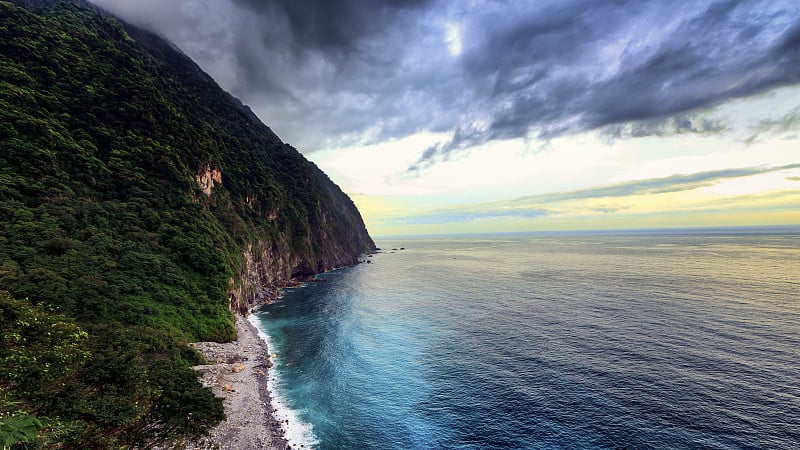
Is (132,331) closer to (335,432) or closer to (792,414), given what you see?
(335,432)

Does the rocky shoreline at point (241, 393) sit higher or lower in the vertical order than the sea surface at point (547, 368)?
higher

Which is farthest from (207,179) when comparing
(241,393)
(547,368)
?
(547,368)

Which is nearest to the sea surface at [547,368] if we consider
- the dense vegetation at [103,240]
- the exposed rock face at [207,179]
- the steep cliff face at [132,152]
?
the dense vegetation at [103,240]

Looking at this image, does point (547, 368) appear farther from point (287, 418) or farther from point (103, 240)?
point (103, 240)

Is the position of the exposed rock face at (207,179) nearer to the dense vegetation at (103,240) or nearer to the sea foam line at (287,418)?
the dense vegetation at (103,240)

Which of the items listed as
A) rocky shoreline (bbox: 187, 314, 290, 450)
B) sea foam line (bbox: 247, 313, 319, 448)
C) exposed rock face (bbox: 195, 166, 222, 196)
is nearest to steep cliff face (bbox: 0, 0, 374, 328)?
exposed rock face (bbox: 195, 166, 222, 196)

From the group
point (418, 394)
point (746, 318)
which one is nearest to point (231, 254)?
point (418, 394)
